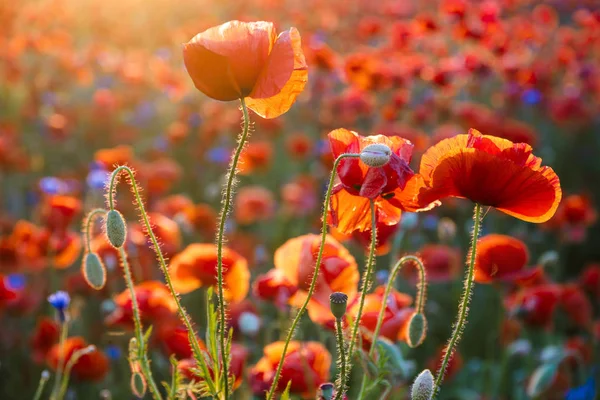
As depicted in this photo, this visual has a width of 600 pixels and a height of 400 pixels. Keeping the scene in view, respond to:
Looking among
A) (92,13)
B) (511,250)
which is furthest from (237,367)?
(92,13)

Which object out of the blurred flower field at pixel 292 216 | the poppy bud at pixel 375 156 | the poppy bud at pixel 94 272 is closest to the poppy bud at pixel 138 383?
the blurred flower field at pixel 292 216

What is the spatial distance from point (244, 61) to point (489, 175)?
423 mm

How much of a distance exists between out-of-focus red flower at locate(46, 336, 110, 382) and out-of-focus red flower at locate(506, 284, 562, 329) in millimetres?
1354

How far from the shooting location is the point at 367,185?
1183 millimetres

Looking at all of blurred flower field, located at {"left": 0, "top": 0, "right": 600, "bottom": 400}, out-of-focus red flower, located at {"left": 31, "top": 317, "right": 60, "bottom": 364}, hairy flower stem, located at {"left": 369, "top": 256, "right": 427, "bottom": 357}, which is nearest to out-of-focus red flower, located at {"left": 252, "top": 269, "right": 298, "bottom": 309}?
blurred flower field, located at {"left": 0, "top": 0, "right": 600, "bottom": 400}

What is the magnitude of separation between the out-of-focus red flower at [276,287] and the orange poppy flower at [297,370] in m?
0.14

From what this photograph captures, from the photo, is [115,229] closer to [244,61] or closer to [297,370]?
[244,61]

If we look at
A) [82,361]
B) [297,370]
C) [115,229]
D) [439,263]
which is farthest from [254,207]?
[115,229]

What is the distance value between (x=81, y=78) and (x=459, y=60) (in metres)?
2.54

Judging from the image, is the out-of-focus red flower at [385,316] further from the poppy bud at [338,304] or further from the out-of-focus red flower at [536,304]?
the out-of-focus red flower at [536,304]

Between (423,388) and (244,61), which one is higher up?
(244,61)

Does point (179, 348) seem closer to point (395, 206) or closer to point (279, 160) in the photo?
point (395, 206)

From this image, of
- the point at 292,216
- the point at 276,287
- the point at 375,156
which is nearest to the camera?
the point at 375,156

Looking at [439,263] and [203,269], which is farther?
[439,263]
